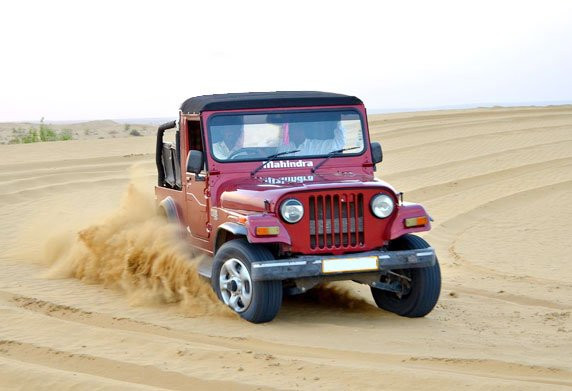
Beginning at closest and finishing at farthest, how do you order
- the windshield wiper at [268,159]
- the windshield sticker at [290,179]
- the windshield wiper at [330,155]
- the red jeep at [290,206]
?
the red jeep at [290,206] → the windshield sticker at [290,179] → the windshield wiper at [268,159] → the windshield wiper at [330,155]

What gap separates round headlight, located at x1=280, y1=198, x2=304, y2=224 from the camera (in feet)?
25.9

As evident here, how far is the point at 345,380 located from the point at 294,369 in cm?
43

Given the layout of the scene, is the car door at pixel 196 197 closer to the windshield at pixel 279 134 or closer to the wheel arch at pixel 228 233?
the windshield at pixel 279 134

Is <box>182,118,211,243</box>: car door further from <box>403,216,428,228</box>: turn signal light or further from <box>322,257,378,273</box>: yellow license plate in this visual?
<box>403,216,428,228</box>: turn signal light

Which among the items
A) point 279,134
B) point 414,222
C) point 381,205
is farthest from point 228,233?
point 414,222

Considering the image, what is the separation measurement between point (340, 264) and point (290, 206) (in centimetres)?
62

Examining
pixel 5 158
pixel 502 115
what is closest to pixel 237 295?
pixel 5 158

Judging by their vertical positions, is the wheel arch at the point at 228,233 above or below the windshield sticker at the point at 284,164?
below

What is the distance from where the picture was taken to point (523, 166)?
21.5m

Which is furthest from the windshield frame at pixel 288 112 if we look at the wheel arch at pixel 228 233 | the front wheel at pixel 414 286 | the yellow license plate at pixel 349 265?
the yellow license plate at pixel 349 265

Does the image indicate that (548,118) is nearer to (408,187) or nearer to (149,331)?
(408,187)

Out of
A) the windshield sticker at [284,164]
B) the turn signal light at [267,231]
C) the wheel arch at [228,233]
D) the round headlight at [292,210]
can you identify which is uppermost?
the windshield sticker at [284,164]

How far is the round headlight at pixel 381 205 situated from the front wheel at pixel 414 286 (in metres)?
0.41

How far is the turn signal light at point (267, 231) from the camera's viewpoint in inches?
306
